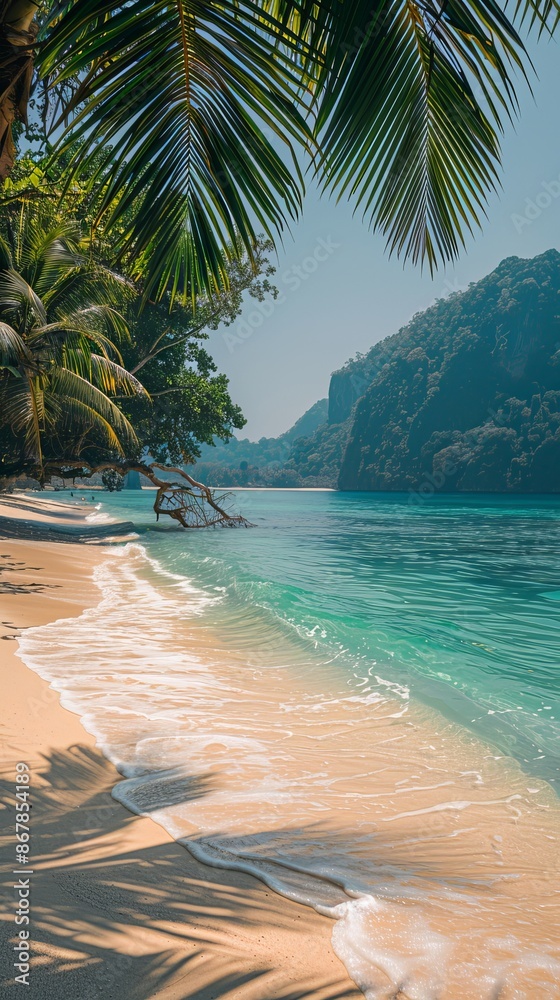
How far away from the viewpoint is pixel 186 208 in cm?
233

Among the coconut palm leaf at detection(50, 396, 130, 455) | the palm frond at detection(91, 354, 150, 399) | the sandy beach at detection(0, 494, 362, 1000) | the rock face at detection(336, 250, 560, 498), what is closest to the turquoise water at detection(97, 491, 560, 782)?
the sandy beach at detection(0, 494, 362, 1000)

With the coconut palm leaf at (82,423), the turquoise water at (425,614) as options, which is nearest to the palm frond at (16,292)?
the coconut palm leaf at (82,423)

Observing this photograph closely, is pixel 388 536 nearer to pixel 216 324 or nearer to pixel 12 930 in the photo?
pixel 216 324

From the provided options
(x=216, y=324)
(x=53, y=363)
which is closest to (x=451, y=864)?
(x=53, y=363)

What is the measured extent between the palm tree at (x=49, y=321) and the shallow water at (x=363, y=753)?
4256 mm

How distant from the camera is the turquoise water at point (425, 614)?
5.88 m

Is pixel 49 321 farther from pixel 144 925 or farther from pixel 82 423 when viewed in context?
pixel 144 925

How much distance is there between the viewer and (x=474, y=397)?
111062 mm

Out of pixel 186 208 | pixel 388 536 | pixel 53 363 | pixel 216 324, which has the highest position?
pixel 216 324

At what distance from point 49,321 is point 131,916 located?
13875 mm

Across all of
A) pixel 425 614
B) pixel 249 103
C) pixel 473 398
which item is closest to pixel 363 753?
pixel 249 103

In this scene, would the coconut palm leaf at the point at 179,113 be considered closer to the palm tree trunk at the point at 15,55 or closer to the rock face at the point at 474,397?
the palm tree trunk at the point at 15,55

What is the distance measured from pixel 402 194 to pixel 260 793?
3116mm

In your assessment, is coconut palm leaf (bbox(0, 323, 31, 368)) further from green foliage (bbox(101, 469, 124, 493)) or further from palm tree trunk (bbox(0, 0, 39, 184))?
green foliage (bbox(101, 469, 124, 493))
